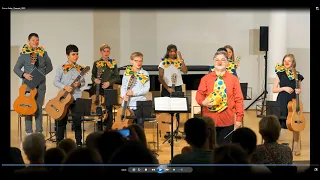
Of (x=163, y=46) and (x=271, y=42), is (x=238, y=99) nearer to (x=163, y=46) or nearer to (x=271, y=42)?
(x=271, y=42)

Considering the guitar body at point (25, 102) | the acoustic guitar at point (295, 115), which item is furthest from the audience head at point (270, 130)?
the guitar body at point (25, 102)

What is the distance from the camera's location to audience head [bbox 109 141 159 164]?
3.81m

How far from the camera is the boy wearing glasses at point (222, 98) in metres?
5.75

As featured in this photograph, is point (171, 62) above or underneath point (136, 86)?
above

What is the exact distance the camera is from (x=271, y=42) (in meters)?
9.32

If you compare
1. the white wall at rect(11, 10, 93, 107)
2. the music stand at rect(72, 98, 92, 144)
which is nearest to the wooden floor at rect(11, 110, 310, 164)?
the music stand at rect(72, 98, 92, 144)

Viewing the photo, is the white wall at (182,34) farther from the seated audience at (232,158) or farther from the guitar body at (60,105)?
the seated audience at (232,158)

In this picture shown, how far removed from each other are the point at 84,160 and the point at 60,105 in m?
3.50

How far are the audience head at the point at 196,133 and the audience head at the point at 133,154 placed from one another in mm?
502

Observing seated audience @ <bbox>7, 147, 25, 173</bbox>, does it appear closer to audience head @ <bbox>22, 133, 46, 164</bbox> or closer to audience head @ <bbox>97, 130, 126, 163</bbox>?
audience head @ <bbox>22, 133, 46, 164</bbox>

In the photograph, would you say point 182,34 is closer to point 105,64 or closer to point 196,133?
point 105,64

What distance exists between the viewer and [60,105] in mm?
7113

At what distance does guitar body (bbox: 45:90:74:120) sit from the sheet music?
147 centimetres

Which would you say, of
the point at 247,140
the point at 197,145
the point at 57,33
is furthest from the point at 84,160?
the point at 57,33
